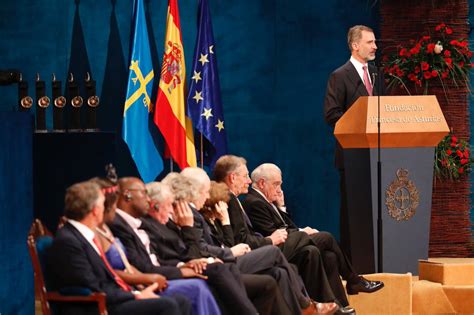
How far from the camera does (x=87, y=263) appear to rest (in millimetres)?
5668

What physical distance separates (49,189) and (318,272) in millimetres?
1934

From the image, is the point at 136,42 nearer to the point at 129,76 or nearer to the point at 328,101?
the point at 129,76

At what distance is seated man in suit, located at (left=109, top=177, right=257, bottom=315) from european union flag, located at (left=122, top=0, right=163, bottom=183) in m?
3.02

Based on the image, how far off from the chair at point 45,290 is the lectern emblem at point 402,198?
3583mm

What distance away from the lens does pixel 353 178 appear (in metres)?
8.75

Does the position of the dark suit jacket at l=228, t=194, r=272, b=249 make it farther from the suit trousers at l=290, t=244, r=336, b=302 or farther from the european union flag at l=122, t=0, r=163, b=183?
the european union flag at l=122, t=0, r=163, b=183

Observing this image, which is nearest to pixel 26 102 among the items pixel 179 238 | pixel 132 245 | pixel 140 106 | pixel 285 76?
pixel 140 106

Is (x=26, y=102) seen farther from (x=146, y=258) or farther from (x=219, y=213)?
(x=146, y=258)

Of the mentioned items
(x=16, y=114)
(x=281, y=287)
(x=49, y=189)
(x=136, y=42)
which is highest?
(x=136, y=42)

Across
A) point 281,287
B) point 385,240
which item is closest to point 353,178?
point 385,240

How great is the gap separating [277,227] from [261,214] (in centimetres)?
17

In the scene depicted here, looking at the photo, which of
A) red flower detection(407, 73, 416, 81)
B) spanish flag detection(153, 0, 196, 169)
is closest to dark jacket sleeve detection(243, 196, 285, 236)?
spanish flag detection(153, 0, 196, 169)

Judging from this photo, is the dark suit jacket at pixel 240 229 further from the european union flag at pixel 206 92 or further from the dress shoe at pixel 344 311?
the european union flag at pixel 206 92

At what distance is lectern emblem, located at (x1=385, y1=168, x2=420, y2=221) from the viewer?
8844mm
